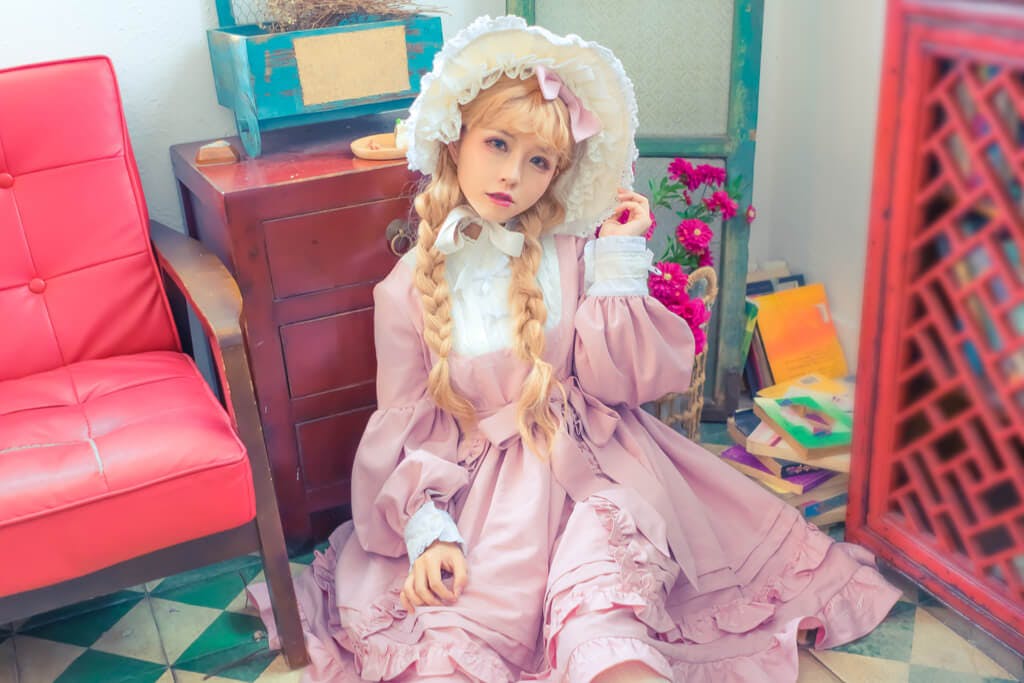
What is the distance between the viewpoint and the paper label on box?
5.58 ft

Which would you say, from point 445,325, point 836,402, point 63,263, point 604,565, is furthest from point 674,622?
point 63,263

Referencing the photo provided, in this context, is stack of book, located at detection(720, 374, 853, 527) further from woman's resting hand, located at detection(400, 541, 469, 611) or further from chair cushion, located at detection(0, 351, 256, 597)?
chair cushion, located at detection(0, 351, 256, 597)

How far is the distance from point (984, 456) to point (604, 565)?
1.72 feet

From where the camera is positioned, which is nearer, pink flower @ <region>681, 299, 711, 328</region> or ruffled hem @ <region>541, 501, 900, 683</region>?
ruffled hem @ <region>541, 501, 900, 683</region>

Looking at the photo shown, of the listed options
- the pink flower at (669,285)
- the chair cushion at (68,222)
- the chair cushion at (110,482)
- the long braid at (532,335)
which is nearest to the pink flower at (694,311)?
the pink flower at (669,285)

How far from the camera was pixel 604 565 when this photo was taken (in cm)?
139

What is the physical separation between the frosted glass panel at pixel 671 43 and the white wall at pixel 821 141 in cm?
36

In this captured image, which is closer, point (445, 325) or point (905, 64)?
point (905, 64)

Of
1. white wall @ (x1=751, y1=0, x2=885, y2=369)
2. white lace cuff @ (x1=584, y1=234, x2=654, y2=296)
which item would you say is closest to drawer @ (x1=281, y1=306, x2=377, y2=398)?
white lace cuff @ (x1=584, y1=234, x2=654, y2=296)

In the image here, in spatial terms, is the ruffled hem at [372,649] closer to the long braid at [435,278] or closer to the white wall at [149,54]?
the long braid at [435,278]

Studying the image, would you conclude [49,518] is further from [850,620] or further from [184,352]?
[850,620]

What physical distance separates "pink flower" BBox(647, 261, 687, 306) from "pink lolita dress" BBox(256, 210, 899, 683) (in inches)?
9.2

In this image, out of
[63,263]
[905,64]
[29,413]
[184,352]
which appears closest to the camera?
[905,64]

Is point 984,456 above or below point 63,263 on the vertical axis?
below
